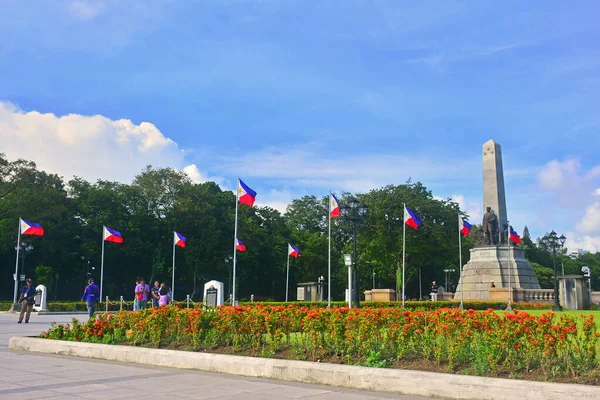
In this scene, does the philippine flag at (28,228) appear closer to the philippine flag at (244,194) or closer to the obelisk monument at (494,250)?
the philippine flag at (244,194)

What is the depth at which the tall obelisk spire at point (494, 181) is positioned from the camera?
40.8 m

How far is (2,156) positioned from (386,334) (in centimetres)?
5038

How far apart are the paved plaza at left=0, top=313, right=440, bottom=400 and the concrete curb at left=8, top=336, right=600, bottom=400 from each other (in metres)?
0.19

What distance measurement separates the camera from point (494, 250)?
41.3 metres

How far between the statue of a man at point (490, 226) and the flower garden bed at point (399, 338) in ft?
104

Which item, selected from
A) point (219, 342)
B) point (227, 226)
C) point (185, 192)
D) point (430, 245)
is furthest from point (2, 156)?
point (219, 342)

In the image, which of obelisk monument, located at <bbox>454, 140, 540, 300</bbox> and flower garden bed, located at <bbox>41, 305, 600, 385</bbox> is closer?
flower garden bed, located at <bbox>41, 305, 600, 385</bbox>

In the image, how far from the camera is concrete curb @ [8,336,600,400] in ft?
22.7

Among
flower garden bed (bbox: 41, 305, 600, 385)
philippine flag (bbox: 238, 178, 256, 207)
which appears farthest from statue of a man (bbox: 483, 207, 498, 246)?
flower garden bed (bbox: 41, 305, 600, 385)

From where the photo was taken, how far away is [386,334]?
30.9ft

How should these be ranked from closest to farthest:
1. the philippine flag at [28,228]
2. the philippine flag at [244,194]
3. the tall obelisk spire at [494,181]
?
1. the philippine flag at [244,194]
2. the philippine flag at [28,228]
3. the tall obelisk spire at [494,181]

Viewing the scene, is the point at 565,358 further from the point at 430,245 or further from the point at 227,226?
the point at 227,226

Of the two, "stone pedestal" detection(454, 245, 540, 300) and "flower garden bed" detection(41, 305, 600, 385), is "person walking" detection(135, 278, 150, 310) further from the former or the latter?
"stone pedestal" detection(454, 245, 540, 300)

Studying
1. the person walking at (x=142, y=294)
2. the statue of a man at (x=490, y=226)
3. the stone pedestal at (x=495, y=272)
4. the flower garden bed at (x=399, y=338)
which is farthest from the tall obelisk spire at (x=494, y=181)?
the flower garden bed at (x=399, y=338)
